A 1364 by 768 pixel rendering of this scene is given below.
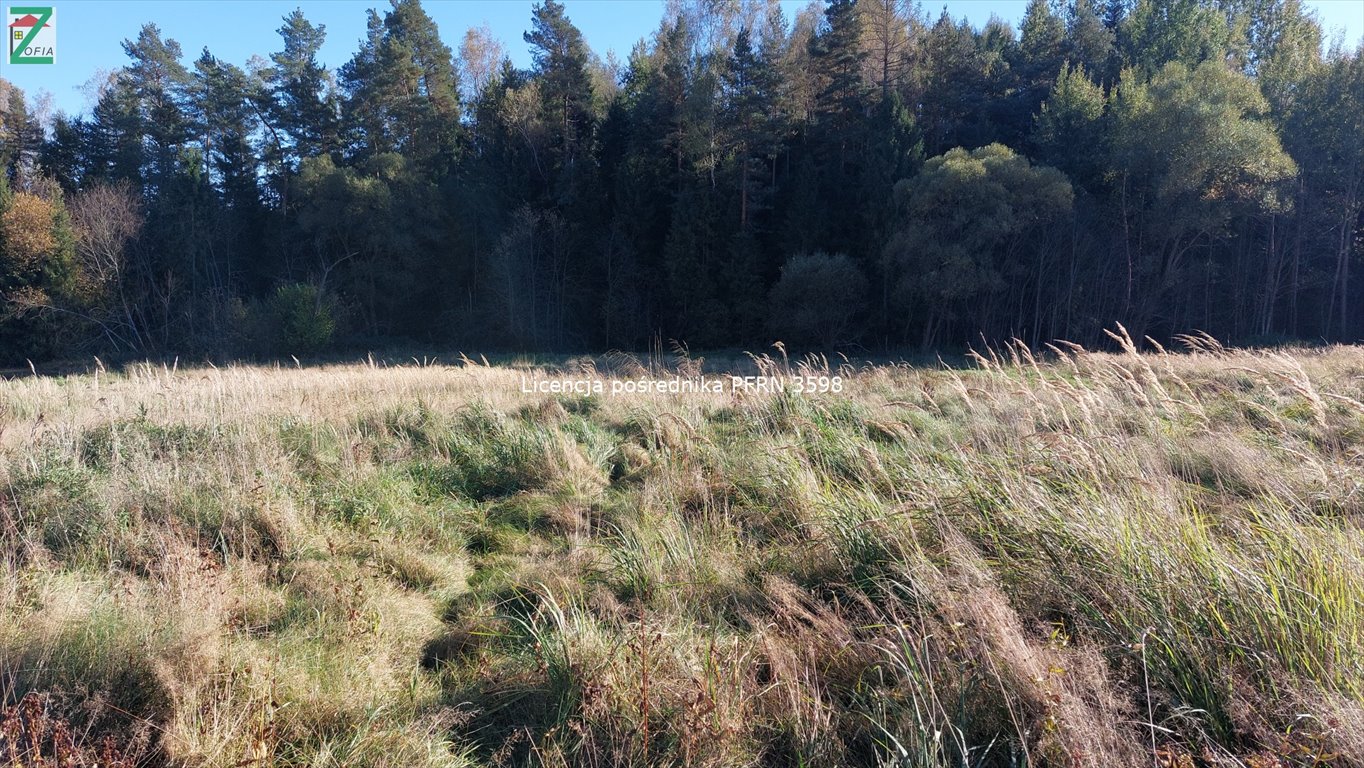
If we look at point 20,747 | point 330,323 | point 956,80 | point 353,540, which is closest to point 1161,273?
point 956,80

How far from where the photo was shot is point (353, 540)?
14.6ft

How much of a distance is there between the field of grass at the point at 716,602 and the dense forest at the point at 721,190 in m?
23.0

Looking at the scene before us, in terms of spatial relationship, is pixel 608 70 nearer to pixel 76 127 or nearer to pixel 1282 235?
pixel 76 127

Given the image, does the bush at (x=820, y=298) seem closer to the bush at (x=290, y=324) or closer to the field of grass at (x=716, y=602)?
the bush at (x=290, y=324)

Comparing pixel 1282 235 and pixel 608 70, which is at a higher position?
pixel 608 70

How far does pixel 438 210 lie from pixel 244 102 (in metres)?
12.4

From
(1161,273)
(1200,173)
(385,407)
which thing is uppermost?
(1200,173)

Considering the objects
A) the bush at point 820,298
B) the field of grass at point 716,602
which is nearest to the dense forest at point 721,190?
the bush at point 820,298

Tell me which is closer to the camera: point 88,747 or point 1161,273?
point 88,747

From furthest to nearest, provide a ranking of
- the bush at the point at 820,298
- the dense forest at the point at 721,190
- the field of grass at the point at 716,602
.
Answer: the bush at the point at 820,298 → the dense forest at the point at 721,190 → the field of grass at the point at 716,602

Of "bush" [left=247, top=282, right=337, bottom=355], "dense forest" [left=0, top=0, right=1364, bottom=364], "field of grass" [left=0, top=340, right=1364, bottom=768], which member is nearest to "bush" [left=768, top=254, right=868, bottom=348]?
"dense forest" [left=0, top=0, right=1364, bottom=364]

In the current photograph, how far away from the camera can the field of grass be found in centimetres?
238

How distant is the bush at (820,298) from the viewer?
93.5 feet

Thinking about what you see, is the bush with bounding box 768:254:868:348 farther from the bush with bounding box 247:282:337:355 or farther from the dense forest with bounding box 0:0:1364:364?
the bush with bounding box 247:282:337:355
